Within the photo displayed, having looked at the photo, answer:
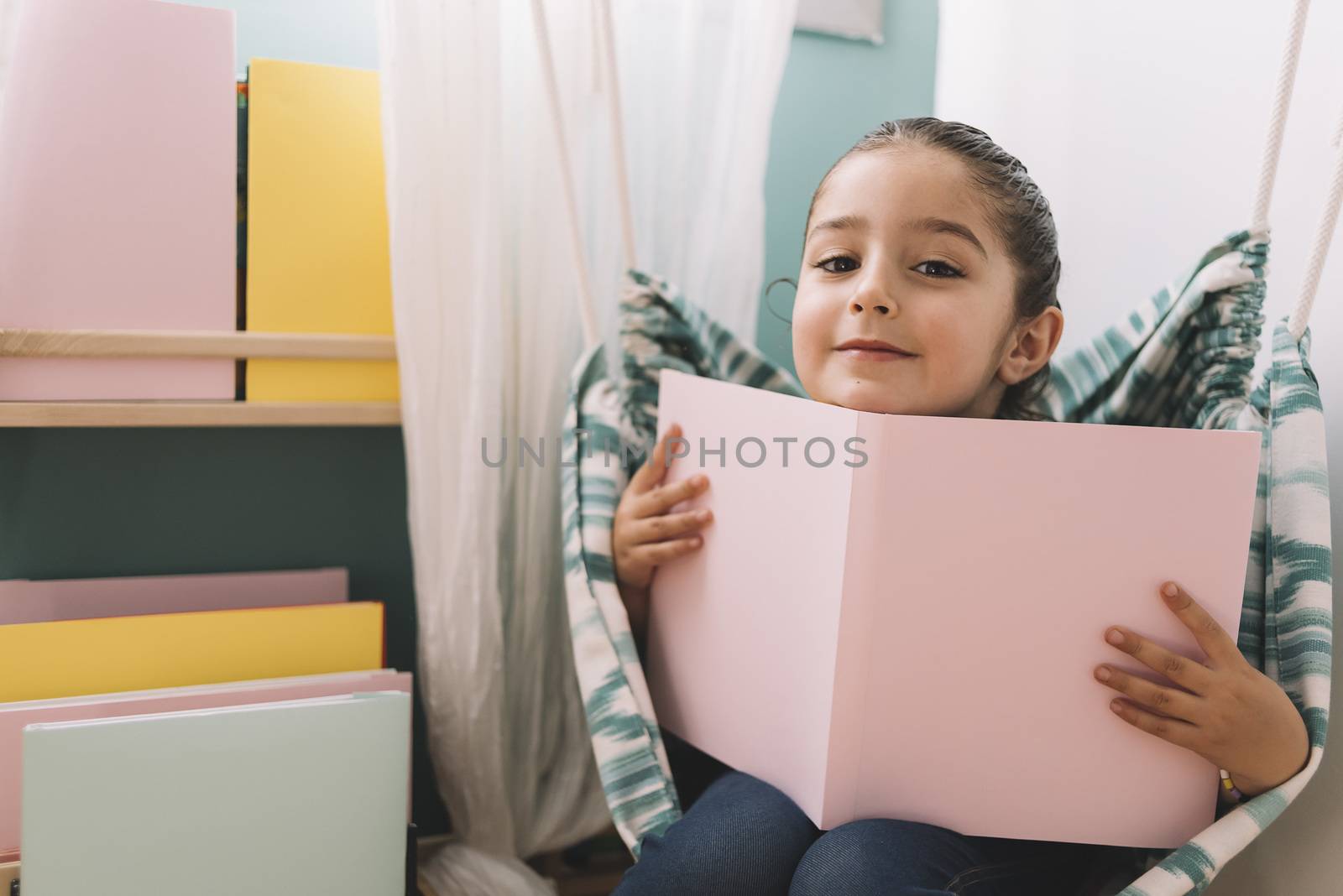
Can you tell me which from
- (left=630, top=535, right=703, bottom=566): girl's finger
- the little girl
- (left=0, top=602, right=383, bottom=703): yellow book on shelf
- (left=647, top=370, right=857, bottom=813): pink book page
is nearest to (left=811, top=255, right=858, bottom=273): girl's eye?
the little girl

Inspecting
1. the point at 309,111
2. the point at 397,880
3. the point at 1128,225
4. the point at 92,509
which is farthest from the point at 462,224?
the point at 1128,225

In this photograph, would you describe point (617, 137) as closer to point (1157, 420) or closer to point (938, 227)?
point (938, 227)

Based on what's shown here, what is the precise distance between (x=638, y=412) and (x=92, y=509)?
473 millimetres

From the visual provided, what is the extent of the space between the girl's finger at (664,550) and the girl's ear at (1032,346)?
0.28 meters

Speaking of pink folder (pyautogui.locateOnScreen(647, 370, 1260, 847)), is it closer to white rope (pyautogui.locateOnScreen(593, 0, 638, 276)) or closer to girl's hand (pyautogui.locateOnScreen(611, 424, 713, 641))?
girl's hand (pyautogui.locateOnScreen(611, 424, 713, 641))

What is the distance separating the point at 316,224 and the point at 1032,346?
598 mm

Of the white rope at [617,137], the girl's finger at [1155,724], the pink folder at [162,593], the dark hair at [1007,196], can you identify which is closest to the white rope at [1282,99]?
the dark hair at [1007,196]

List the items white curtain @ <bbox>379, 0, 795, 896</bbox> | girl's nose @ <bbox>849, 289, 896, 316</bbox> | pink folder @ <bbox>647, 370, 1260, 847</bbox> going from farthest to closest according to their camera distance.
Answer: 1. white curtain @ <bbox>379, 0, 795, 896</bbox>
2. girl's nose @ <bbox>849, 289, 896, 316</bbox>
3. pink folder @ <bbox>647, 370, 1260, 847</bbox>

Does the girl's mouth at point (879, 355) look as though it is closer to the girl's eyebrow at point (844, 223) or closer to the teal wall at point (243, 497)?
the girl's eyebrow at point (844, 223)

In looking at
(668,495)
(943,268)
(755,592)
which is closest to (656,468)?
(668,495)

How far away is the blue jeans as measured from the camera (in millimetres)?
592

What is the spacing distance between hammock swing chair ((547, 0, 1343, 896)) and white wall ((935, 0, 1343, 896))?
76 millimetres

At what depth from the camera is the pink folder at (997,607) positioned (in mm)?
587

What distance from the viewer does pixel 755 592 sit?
27.0 inches
